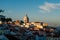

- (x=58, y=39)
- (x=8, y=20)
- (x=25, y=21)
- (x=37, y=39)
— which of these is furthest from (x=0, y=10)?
(x=25, y=21)

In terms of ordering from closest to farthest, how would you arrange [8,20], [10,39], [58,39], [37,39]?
1. [10,39]
2. [37,39]
3. [58,39]
4. [8,20]

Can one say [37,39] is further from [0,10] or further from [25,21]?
[25,21]

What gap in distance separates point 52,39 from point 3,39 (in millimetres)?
11624

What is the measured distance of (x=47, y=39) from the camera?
47.0m

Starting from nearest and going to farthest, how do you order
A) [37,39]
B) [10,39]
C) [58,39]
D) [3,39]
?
1. [3,39]
2. [10,39]
3. [37,39]
4. [58,39]

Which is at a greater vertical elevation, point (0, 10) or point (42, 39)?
point (0, 10)

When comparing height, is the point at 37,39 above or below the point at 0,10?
below

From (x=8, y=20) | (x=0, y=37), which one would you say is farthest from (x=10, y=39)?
(x=8, y=20)

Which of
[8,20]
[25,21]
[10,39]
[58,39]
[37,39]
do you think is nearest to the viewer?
[10,39]

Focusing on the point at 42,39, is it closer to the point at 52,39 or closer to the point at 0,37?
the point at 52,39

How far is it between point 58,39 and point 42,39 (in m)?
4.10

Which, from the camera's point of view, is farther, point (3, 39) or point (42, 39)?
point (42, 39)

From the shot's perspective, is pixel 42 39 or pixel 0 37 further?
pixel 42 39

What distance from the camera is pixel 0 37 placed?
130 ft
